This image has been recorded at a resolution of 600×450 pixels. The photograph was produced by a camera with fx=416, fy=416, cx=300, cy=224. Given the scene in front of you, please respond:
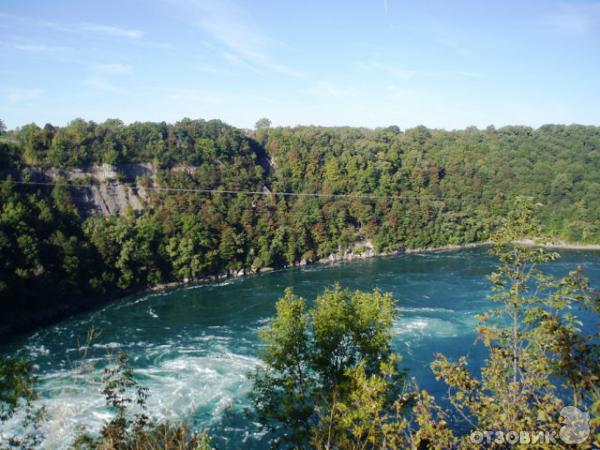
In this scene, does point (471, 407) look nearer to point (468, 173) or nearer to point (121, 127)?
point (121, 127)

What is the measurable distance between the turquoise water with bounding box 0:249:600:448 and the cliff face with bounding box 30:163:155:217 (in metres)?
9.28

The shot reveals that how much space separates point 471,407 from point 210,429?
10251 mm

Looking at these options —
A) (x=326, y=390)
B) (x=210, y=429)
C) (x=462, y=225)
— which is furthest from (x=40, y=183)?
(x=462, y=225)

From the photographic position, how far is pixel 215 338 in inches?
756

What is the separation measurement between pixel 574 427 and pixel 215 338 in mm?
17728

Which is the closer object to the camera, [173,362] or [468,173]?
[173,362]

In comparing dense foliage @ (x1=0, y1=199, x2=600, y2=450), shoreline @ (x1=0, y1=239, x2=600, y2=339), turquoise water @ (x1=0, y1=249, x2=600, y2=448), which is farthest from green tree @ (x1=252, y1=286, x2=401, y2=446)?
shoreline @ (x1=0, y1=239, x2=600, y2=339)

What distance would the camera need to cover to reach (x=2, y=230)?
23.0m

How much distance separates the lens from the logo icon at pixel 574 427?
9.29 ft

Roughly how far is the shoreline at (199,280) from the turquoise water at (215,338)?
3.41ft

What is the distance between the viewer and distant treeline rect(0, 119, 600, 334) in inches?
1016

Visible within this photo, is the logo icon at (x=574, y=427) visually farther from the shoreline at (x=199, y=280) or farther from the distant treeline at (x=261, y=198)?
the distant treeline at (x=261, y=198)

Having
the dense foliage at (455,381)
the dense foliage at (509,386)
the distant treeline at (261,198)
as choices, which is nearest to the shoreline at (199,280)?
the distant treeline at (261,198)

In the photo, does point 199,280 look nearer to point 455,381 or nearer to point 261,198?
point 261,198
